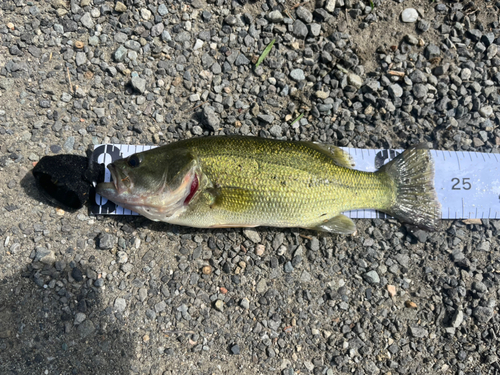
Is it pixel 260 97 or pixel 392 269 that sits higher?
pixel 260 97

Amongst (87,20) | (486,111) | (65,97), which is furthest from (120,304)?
(486,111)

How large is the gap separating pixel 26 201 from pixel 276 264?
3.23 m

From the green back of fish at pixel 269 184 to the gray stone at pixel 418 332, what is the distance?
5.93 ft

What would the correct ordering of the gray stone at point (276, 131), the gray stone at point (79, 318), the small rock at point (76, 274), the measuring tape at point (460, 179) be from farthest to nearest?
the measuring tape at point (460, 179), the gray stone at point (276, 131), the small rock at point (76, 274), the gray stone at point (79, 318)

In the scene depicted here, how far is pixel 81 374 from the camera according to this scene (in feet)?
11.5

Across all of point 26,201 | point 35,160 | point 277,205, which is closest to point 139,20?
point 35,160

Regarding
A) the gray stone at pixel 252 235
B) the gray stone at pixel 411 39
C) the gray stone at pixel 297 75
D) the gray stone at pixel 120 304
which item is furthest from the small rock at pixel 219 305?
the gray stone at pixel 411 39

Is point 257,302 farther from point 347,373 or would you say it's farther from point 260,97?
point 260,97

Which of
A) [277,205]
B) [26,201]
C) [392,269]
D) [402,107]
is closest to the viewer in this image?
[277,205]

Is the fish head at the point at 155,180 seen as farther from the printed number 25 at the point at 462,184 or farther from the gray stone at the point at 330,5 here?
the printed number 25 at the point at 462,184

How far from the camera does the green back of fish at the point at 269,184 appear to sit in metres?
3.37

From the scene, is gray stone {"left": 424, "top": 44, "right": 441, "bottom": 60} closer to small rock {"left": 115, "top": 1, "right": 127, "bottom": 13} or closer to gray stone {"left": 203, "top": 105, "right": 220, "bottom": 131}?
gray stone {"left": 203, "top": 105, "right": 220, "bottom": 131}

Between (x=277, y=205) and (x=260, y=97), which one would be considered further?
(x=260, y=97)

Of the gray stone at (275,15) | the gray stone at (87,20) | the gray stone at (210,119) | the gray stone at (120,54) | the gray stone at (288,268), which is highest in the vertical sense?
the gray stone at (275,15)
